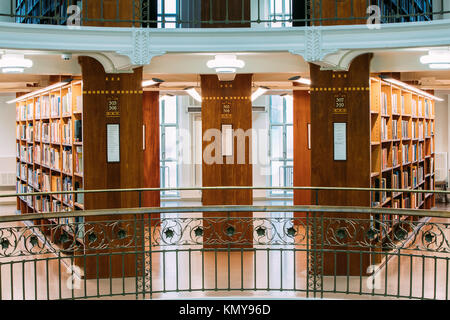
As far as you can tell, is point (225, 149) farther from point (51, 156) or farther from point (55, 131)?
point (51, 156)

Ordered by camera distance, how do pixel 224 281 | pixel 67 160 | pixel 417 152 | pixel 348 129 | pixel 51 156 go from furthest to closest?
pixel 417 152 → pixel 51 156 → pixel 67 160 → pixel 348 129 → pixel 224 281

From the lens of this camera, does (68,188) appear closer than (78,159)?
No

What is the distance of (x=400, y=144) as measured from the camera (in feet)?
27.7

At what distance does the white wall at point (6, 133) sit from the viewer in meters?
12.4

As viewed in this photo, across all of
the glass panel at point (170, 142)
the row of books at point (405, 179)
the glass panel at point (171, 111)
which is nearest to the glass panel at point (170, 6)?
the glass panel at point (171, 111)

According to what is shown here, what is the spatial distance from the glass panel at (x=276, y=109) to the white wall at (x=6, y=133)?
5.64m

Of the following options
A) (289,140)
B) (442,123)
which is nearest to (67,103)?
(289,140)

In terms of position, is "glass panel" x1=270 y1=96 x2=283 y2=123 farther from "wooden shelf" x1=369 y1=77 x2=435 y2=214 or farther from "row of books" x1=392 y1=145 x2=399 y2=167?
"row of books" x1=392 y1=145 x2=399 y2=167

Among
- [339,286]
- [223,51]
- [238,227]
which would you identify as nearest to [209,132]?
[238,227]

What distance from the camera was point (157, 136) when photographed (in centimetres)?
996

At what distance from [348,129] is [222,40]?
1.70 m

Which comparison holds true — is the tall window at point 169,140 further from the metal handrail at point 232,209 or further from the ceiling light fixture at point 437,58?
the metal handrail at point 232,209

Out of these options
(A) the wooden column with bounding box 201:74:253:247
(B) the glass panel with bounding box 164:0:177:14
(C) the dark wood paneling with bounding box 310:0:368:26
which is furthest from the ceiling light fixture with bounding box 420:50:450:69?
(B) the glass panel with bounding box 164:0:177:14
